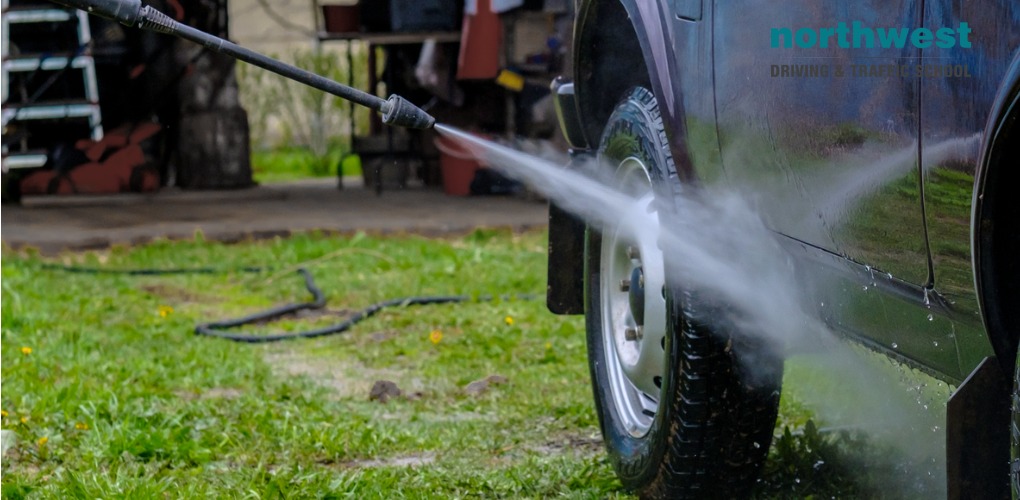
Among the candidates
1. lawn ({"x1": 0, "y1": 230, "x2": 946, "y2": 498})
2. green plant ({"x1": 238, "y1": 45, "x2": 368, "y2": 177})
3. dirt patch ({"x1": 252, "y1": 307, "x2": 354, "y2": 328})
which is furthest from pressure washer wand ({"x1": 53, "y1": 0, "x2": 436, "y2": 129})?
green plant ({"x1": 238, "y1": 45, "x2": 368, "y2": 177})

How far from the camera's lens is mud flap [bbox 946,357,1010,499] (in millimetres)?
1709

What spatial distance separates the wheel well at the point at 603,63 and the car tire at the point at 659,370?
0.67ft

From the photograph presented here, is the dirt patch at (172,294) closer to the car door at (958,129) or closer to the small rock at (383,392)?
the small rock at (383,392)

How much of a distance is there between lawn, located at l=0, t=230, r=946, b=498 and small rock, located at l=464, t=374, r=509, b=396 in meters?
0.02

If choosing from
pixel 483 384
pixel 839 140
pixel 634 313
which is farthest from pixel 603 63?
pixel 483 384

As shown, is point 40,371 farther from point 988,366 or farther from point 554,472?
point 988,366

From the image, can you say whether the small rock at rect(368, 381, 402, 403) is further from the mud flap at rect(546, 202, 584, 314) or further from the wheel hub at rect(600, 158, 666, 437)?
the wheel hub at rect(600, 158, 666, 437)

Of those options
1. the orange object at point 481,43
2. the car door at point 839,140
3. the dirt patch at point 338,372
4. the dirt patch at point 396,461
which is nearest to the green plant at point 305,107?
the orange object at point 481,43

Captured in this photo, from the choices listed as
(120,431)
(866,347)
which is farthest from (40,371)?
(866,347)

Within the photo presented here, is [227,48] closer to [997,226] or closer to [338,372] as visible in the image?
[997,226]

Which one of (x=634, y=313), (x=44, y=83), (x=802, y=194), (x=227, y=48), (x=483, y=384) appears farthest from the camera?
(x=44, y=83)

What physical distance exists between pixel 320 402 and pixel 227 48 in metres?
1.79

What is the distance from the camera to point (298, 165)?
15.0m

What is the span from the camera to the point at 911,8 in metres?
1.80
